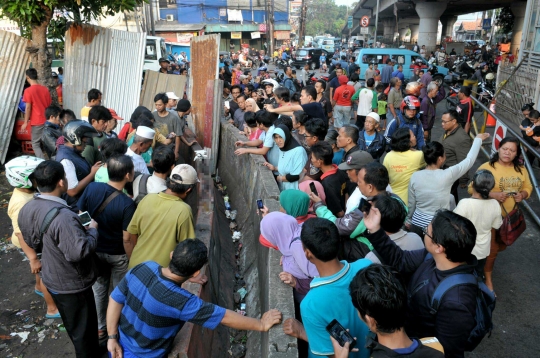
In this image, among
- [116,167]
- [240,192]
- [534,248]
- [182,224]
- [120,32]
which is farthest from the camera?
[120,32]

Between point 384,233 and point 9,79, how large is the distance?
9512 mm

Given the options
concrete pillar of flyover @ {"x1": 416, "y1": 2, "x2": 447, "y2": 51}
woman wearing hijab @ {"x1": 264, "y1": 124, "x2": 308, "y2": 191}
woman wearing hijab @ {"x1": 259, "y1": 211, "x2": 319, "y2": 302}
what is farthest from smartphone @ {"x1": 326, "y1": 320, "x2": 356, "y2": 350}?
concrete pillar of flyover @ {"x1": 416, "y1": 2, "x2": 447, "y2": 51}

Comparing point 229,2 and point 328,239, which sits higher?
point 229,2

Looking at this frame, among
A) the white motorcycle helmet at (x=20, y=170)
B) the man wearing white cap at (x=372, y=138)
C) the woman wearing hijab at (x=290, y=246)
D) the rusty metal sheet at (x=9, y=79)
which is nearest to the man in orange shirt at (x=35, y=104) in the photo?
the rusty metal sheet at (x=9, y=79)

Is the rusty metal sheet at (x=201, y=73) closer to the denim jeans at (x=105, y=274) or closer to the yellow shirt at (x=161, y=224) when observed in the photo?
the denim jeans at (x=105, y=274)

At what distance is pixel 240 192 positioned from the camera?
277 inches

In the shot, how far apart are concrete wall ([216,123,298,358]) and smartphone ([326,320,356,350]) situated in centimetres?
54

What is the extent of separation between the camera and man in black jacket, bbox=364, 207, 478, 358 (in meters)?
2.13

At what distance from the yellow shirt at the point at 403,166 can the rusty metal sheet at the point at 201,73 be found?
4636 mm

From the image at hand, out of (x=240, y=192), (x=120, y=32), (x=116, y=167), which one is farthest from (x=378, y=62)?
(x=116, y=167)

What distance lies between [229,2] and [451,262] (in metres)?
48.0

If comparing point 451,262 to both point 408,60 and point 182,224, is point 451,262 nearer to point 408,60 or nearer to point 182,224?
point 182,224

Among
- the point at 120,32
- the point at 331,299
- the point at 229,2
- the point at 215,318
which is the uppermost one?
the point at 229,2

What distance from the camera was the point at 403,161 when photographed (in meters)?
4.35
